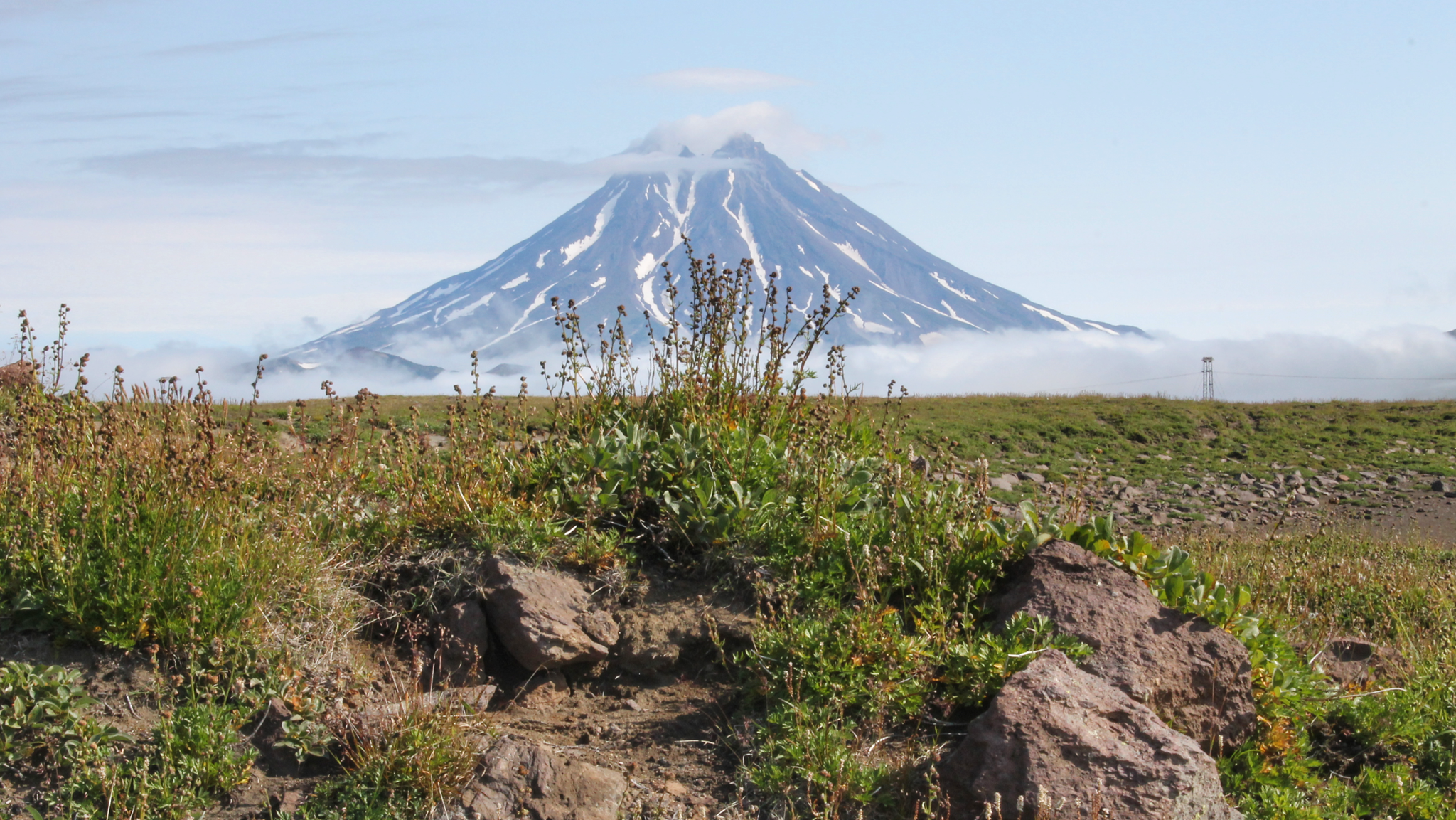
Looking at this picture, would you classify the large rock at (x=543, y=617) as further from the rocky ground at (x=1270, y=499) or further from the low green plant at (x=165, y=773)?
the rocky ground at (x=1270, y=499)

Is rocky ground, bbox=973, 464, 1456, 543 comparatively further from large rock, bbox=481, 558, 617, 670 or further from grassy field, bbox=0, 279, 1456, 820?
large rock, bbox=481, 558, 617, 670

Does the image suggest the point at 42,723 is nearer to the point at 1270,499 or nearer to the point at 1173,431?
the point at 1270,499

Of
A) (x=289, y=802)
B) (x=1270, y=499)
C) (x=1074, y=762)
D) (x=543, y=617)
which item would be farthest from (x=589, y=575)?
(x=1270, y=499)

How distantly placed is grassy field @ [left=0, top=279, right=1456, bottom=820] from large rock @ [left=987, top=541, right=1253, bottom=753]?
0.17 meters

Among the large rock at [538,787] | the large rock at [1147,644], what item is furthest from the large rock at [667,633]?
→ the large rock at [1147,644]

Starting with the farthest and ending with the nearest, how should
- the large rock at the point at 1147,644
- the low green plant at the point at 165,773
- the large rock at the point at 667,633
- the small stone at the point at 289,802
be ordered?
the large rock at the point at 667,633
the large rock at the point at 1147,644
the small stone at the point at 289,802
the low green plant at the point at 165,773

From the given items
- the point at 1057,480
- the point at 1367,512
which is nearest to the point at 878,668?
the point at 1057,480

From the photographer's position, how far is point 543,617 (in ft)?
14.4

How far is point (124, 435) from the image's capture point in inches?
183

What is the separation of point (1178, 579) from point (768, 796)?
2.31 metres

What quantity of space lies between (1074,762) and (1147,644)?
37.1 inches

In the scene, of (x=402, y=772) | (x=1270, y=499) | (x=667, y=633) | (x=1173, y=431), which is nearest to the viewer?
(x=402, y=772)

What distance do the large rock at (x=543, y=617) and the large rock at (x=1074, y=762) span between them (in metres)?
1.74

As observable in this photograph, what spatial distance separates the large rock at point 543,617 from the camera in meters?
4.32
